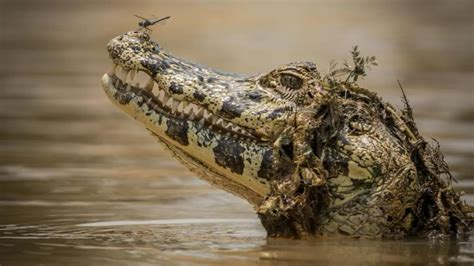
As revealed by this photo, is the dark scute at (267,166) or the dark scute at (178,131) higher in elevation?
the dark scute at (178,131)

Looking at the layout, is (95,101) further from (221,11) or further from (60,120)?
(221,11)

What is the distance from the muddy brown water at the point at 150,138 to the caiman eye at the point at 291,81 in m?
1.03

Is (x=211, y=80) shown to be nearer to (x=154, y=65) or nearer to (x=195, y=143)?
(x=154, y=65)

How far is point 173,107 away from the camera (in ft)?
29.5

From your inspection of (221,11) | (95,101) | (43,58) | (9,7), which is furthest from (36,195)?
(9,7)

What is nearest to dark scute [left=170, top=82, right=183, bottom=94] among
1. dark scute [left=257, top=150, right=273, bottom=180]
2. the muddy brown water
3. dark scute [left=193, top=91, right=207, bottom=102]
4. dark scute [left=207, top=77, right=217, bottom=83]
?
dark scute [left=193, top=91, right=207, bottom=102]

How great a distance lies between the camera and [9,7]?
91.0 ft

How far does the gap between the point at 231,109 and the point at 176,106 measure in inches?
15.7

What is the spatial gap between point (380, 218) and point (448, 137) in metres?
6.02

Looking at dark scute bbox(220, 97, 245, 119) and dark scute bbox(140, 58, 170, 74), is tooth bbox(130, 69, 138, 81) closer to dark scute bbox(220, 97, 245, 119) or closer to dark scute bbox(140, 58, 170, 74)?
dark scute bbox(140, 58, 170, 74)

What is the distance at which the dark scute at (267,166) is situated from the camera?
341 inches

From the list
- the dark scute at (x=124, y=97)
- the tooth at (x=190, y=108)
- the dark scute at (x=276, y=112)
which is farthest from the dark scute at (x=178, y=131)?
the dark scute at (x=276, y=112)

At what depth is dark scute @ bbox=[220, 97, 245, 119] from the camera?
881cm

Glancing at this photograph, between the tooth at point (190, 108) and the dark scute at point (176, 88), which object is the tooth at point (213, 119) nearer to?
the tooth at point (190, 108)
